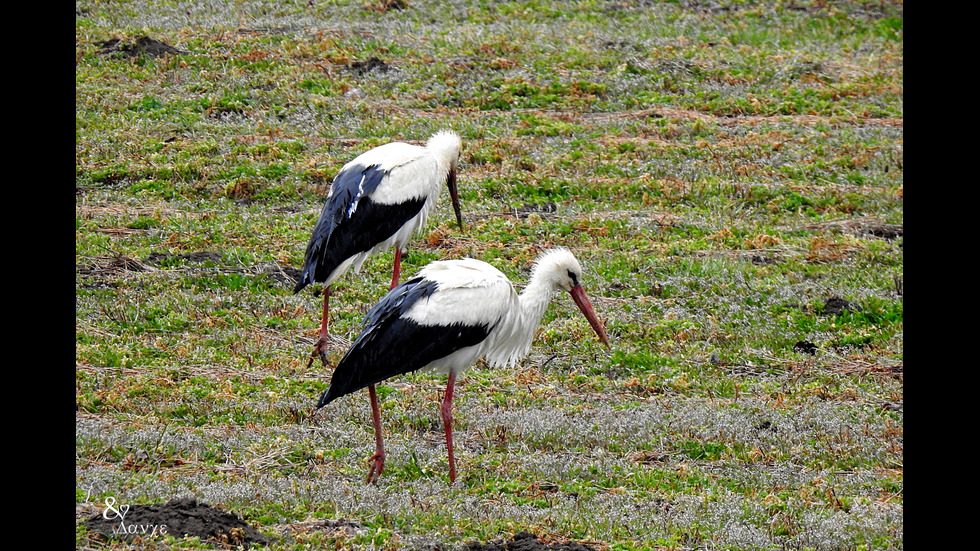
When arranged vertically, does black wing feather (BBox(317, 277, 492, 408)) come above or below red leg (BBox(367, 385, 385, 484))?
above

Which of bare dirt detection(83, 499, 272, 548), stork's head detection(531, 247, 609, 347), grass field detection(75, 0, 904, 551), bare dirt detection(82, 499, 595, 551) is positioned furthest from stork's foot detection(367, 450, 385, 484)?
stork's head detection(531, 247, 609, 347)

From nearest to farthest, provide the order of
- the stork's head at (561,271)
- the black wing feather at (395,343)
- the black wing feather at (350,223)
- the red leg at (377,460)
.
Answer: the red leg at (377,460) → the black wing feather at (395,343) → the stork's head at (561,271) → the black wing feather at (350,223)

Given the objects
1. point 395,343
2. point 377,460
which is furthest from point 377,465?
point 395,343

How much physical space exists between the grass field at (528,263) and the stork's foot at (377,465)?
0.11 m

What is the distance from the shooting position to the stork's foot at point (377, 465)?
6.86 metres

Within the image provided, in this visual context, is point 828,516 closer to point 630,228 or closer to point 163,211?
point 630,228

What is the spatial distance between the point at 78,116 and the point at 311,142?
343 cm

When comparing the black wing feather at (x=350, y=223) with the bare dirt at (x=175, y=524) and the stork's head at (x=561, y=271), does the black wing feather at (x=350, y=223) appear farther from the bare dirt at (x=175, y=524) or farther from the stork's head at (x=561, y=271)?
the bare dirt at (x=175, y=524)

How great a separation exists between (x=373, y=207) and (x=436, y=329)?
8.69ft

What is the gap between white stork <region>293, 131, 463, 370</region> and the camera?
9297mm

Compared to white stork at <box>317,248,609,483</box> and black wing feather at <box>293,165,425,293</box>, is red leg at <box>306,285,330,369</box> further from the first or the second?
white stork at <box>317,248,609,483</box>

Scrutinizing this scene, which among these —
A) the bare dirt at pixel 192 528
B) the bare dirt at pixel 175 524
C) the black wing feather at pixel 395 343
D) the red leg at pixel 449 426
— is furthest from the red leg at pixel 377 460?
the bare dirt at pixel 175 524

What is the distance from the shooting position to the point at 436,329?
7.17 meters

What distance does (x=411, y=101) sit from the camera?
53.6ft
